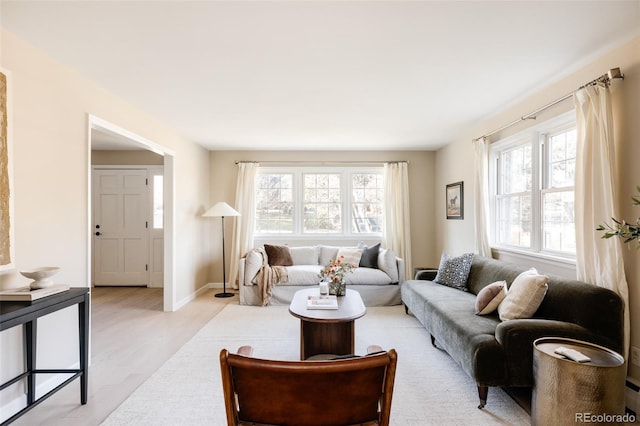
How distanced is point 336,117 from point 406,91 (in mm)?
1019

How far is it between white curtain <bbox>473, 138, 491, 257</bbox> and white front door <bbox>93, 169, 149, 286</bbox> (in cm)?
533

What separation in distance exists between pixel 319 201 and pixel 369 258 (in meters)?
1.52

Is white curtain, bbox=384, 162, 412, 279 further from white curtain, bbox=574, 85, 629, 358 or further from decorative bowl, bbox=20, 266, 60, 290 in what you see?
decorative bowl, bbox=20, 266, 60, 290

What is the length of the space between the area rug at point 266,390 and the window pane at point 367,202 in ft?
7.64

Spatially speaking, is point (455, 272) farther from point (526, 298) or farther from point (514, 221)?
point (526, 298)

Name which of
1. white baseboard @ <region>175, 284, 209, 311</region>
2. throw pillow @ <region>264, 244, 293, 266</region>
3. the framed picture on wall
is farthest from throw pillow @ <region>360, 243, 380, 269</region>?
white baseboard @ <region>175, 284, 209, 311</region>

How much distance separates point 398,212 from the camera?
5.66 m

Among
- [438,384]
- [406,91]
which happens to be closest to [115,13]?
[406,91]

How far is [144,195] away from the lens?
574 centimetres

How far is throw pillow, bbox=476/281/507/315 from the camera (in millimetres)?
2662

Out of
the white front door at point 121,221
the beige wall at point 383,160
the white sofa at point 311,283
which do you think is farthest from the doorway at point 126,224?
the white sofa at point 311,283

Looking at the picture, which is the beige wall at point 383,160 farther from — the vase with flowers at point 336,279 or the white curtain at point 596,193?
the white curtain at point 596,193

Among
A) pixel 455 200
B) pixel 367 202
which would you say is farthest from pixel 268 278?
pixel 455 200

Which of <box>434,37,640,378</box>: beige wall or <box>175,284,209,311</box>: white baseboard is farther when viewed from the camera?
<box>175,284,209,311</box>: white baseboard
